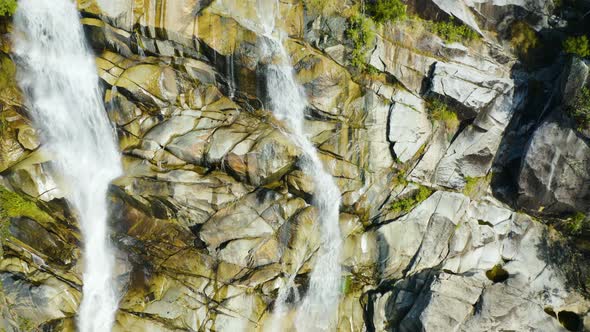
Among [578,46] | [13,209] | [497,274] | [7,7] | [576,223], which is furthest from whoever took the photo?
[497,274]

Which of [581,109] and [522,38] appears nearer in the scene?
[581,109]

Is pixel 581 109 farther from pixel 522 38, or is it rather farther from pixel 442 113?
pixel 442 113

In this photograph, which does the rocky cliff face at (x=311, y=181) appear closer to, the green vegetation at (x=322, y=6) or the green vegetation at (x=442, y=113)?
the green vegetation at (x=442, y=113)

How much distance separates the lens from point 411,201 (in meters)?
16.8

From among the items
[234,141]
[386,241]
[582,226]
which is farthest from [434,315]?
[234,141]

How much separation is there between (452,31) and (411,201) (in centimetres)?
654

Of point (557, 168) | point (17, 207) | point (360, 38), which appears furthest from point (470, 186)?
point (17, 207)

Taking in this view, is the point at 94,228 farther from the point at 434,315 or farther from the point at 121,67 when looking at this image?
the point at 434,315

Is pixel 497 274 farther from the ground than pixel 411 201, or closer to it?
closer to it

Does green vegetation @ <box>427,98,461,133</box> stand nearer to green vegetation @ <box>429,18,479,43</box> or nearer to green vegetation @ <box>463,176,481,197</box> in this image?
green vegetation @ <box>463,176,481,197</box>

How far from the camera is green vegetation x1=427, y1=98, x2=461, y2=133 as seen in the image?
55.1 feet

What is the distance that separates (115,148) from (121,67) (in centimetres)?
283

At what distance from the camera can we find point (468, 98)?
54.2 ft

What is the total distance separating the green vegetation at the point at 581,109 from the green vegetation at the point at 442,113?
3.84 metres
